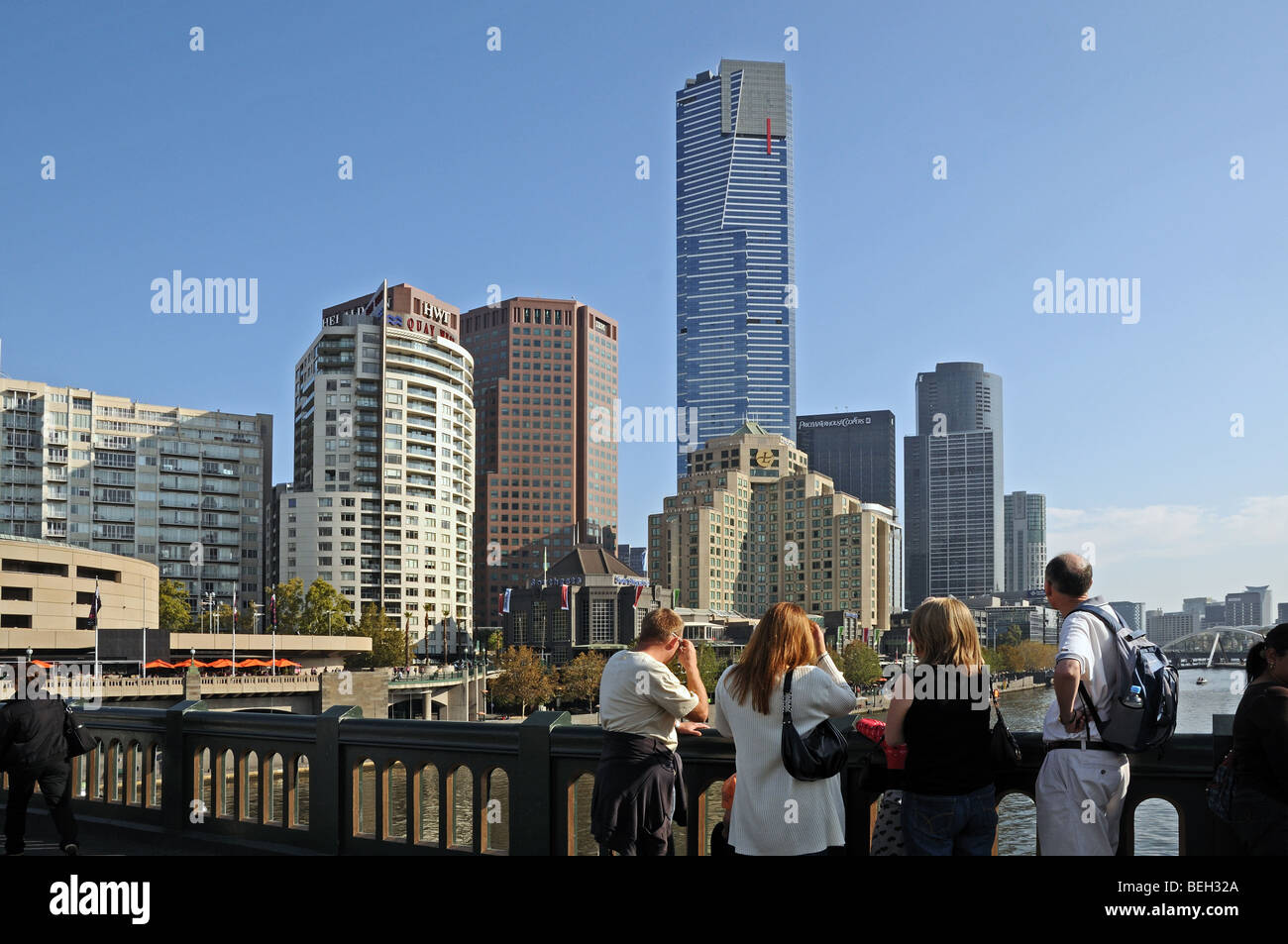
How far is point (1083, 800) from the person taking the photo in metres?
6.11

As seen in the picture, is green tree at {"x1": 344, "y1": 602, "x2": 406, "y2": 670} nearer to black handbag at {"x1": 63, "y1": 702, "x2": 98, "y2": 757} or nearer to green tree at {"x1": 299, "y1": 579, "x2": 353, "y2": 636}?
green tree at {"x1": 299, "y1": 579, "x2": 353, "y2": 636}

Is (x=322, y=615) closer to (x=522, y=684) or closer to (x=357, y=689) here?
(x=522, y=684)

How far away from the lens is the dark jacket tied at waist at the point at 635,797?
7.08 meters

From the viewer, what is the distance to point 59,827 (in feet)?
35.2

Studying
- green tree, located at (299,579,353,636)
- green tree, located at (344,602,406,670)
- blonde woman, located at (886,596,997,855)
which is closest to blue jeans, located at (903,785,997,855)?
blonde woman, located at (886,596,997,855)

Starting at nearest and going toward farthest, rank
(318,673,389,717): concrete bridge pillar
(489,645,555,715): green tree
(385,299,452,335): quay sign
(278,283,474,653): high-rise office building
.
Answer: (318,673,389,717): concrete bridge pillar < (489,645,555,715): green tree < (278,283,474,653): high-rise office building < (385,299,452,335): quay sign

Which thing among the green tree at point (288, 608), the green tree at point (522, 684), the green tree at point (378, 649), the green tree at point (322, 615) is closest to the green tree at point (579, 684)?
the green tree at point (522, 684)

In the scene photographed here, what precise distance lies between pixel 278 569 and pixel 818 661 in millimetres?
157014

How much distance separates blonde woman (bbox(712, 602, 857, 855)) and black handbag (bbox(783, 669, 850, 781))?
0.03 m

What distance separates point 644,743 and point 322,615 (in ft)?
393

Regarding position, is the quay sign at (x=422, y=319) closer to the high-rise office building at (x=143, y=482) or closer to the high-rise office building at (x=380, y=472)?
the high-rise office building at (x=380, y=472)

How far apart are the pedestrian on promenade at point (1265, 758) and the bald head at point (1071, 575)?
94cm

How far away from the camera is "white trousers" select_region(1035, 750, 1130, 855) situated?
6.09 metres
